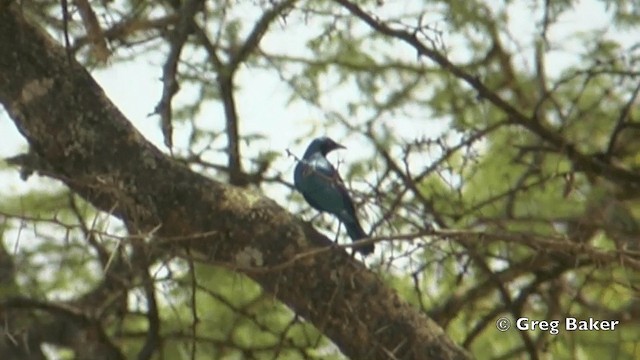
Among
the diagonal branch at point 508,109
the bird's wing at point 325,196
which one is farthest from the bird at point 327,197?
the diagonal branch at point 508,109

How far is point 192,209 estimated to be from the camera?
370cm

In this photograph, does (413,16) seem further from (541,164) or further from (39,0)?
(39,0)

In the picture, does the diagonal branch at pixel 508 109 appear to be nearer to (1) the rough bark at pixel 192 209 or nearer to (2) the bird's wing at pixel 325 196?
(2) the bird's wing at pixel 325 196

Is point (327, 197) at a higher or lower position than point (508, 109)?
lower

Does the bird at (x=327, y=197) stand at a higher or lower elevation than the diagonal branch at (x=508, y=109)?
lower

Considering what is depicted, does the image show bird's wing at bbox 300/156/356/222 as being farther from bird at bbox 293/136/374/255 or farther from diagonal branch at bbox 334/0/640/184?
diagonal branch at bbox 334/0/640/184

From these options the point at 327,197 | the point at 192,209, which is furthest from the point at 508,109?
the point at 192,209

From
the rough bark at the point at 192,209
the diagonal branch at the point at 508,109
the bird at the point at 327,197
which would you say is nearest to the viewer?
the rough bark at the point at 192,209

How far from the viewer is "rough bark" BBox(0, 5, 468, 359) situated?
12.0 feet

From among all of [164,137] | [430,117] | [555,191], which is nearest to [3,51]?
[164,137]

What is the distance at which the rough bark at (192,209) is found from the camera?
143 inches

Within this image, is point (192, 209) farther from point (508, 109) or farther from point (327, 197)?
point (508, 109)

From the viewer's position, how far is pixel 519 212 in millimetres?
5062

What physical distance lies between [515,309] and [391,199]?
758 millimetres
